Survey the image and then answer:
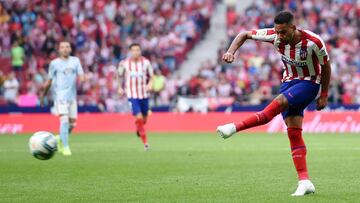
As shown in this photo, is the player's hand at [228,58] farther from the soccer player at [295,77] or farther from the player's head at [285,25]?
the player's head at [285,25]

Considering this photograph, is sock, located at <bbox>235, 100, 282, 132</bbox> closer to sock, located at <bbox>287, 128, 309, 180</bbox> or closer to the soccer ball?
sock, located at <bbox>287, 128, 309, 180</bbox>

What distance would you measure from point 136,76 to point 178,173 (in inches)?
308

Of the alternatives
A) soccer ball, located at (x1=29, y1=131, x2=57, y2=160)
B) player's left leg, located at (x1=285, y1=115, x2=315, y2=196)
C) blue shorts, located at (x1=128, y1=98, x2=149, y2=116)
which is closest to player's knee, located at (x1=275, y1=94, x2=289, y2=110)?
player's left leg, located at (x1=285, y1=115, x2=315, y2=196)

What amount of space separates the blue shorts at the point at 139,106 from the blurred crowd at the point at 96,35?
11114 millimetres

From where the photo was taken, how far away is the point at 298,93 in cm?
1095

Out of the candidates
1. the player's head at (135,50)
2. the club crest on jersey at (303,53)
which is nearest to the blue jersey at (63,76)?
the player's head at (135,50)

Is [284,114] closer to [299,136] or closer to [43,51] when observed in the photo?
[299,136]

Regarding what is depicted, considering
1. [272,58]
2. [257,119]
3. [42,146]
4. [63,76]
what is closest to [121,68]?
[63,76]

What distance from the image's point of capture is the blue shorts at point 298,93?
1095cm

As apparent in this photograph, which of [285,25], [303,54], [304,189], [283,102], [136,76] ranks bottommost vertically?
[304,189]

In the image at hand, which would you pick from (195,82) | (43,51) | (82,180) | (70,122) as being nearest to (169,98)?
(195,82)

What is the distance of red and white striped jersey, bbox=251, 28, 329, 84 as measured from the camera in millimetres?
10867

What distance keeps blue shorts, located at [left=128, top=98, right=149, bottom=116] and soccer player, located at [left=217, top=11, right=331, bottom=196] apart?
406 inches

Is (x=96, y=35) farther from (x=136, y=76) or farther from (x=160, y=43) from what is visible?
(x=136, y=76)
